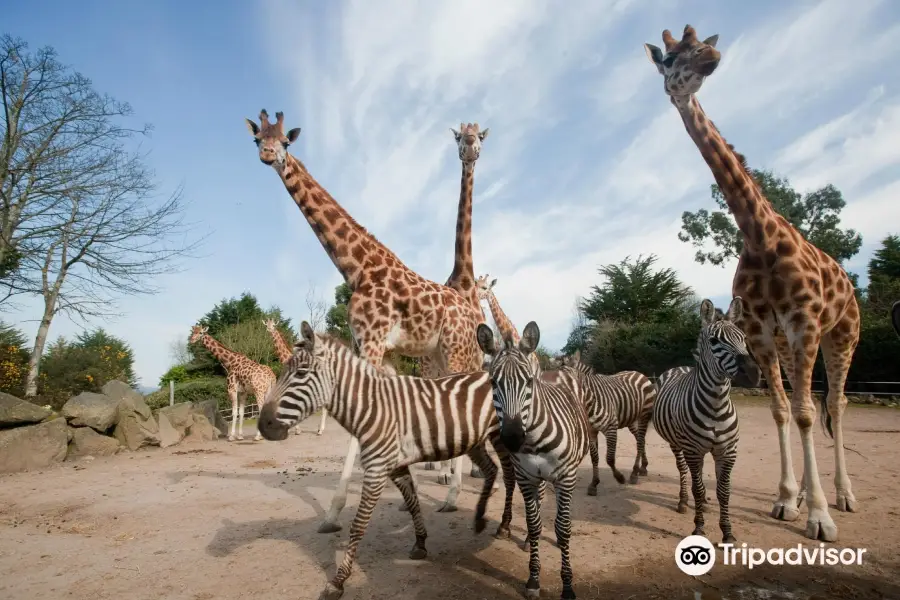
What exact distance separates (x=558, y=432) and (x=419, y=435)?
1.28 metres

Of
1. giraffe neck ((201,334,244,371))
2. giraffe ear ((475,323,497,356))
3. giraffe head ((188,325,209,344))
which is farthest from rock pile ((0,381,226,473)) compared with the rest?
giraffe ear ((475,323,497,356))

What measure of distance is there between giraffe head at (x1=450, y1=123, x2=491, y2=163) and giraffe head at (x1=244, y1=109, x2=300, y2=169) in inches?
120

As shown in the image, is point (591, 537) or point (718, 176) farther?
point (718, 176)

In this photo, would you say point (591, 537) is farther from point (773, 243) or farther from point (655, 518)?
point (773, 243)

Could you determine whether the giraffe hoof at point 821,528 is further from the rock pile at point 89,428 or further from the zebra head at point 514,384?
the rock pile at point 89,428

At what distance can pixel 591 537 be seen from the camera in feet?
15.9

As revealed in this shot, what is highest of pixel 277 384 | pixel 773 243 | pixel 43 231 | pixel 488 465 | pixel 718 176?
pixel 43 231

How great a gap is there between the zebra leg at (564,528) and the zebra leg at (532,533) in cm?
18

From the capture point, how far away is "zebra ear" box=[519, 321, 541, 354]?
3737mm

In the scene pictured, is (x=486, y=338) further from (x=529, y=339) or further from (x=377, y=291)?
(x=377, y=291)

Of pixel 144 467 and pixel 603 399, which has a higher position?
pixel 603 399

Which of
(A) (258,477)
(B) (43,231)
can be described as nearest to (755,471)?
(A) (258,477)

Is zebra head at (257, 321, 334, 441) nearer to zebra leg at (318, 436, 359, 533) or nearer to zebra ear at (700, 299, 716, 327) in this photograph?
zebra leg at (318, 436, 359, 533)

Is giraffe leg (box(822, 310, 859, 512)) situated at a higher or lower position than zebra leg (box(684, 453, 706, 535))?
higher
